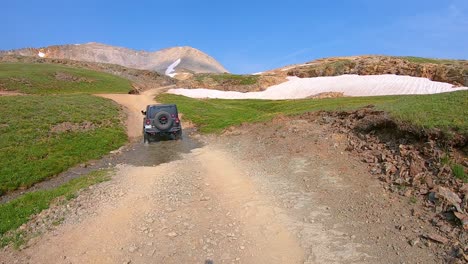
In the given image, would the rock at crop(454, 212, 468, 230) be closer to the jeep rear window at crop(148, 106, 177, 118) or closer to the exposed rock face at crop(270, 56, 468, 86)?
the jeep rear window at crop(148, 106, 177, 118)

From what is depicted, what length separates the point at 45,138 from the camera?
23344 millimetres

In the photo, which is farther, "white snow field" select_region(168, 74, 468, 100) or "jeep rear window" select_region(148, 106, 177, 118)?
"white snow field" select_region(168, 74, 468, 100)

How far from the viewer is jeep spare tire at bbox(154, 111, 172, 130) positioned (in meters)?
23.8

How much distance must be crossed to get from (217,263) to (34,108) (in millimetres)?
28711

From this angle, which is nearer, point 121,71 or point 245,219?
point 245,219

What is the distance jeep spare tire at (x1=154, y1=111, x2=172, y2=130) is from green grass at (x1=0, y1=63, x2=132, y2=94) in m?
37.9

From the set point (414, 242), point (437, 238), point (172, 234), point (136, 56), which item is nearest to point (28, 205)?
point (172, 234)

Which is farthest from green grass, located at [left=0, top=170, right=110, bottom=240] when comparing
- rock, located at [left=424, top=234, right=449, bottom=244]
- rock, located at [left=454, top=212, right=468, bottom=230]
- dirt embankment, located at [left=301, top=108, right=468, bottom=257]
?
rock, located at [left=454, top=212, right=468, bottom=230]

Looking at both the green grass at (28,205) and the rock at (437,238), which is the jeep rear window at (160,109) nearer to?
the green grass at (28,205)

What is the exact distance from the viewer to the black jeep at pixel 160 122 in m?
23.8

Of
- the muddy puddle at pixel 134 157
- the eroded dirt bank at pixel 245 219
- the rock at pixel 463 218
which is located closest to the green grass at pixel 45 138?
the muddy puddle at pixel 134 157

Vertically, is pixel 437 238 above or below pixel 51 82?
below

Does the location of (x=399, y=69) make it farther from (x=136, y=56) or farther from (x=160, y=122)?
(x=136, y=56)

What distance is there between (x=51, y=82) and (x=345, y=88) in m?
51.1
